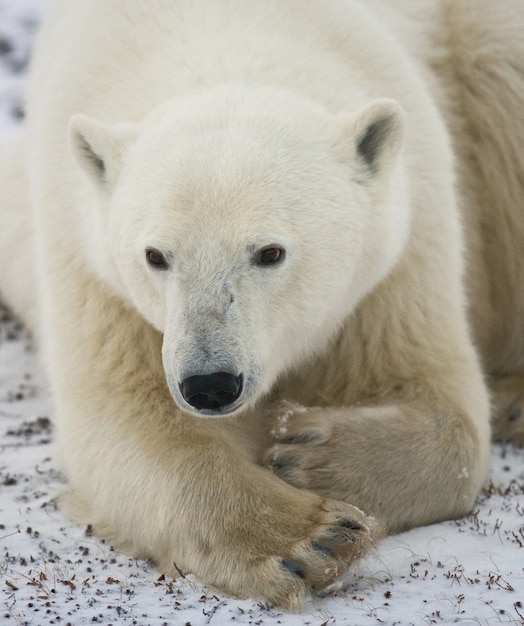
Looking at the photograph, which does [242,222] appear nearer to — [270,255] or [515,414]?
[270,255]

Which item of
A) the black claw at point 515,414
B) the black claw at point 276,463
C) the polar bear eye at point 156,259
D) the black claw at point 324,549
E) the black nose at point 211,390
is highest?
the polar bear eye at point 156,259

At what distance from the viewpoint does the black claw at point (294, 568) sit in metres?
3.57

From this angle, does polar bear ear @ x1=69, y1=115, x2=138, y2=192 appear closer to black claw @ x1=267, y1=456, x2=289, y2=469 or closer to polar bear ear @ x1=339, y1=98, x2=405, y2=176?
polar bear ear @ x1=339, y1=98, x2=405, y2=176

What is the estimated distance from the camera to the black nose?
134 inches

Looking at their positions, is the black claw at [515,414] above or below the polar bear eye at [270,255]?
below

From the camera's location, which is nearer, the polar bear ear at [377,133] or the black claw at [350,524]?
the black claw at [350,524]

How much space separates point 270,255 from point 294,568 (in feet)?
3.29

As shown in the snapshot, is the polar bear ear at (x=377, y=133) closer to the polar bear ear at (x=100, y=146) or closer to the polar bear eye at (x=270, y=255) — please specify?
the polar bear eye at (x=270, y=255)

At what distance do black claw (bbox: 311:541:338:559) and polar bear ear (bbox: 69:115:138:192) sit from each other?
1.44 meters

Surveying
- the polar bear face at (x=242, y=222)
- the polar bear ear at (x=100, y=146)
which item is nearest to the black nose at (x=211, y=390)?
the polar bear face at (x=242, y=222)

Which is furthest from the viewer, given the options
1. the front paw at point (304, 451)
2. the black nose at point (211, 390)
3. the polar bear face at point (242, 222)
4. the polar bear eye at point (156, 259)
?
the front paw at point (304, 451)

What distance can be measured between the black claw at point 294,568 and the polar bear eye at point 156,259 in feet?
3.39

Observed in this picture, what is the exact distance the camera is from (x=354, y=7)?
480 centimetres

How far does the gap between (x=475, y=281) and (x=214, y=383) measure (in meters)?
2.84
